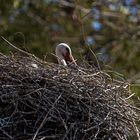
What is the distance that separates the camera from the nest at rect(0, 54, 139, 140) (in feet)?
17.1

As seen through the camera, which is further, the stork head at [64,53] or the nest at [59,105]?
the stork head at [64,53]

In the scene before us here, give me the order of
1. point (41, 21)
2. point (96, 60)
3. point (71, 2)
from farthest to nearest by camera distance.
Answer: point (41, 21), point (71, 2), point (96, 60)

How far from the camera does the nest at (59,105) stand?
17.1ft

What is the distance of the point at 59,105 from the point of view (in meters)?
5.30

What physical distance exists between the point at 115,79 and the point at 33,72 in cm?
68

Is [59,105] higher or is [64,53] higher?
[59,105]

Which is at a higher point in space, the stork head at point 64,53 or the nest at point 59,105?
the nest at point 59,105

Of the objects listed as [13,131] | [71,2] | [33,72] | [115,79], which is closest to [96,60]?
[115,79]

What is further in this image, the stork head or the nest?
the stork head

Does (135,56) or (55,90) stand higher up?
(55,90)

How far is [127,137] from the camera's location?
5535 mm

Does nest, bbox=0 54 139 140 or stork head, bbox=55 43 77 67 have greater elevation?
nest, bbox=0 54 139 140

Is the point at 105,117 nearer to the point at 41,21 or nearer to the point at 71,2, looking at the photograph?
the point at 71,2

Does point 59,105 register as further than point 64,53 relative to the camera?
No
